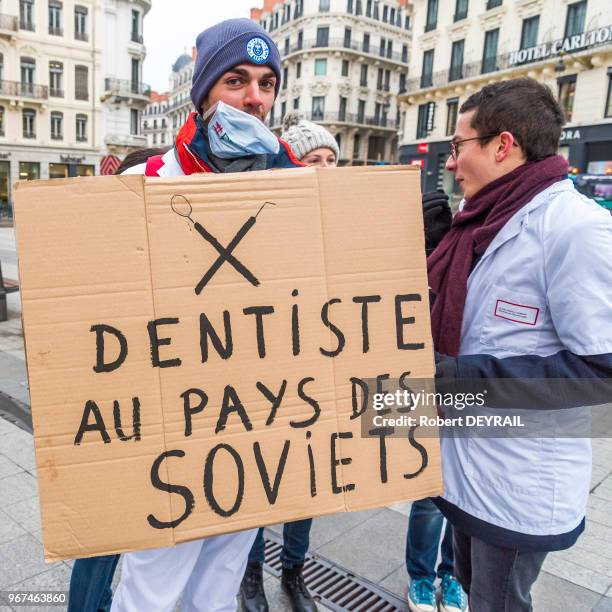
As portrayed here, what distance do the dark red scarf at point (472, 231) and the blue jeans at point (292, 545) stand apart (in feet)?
3.78

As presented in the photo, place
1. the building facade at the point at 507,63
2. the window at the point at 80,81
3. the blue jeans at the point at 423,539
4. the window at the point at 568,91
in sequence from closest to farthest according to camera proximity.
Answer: the blue jeans at the point at 423,539 → the building facade at the point at 507,63 → the window at the point at 568,91 → the window at the point at 80,81

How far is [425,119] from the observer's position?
29.3 meters

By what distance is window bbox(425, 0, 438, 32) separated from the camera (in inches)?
1121

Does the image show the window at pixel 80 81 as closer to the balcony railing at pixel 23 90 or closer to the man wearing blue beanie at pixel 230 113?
the balcony railing at pixel 23 90

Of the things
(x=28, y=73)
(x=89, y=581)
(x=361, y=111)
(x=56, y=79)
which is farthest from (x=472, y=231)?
(x=361, y=111)

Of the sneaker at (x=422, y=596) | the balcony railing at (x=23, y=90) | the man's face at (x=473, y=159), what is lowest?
the sneaker at (x=422, y=596)

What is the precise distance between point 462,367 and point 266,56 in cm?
107

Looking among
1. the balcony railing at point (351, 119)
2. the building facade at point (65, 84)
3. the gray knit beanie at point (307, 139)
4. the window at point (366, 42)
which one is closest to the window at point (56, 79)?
the building facade at point (65, 84)

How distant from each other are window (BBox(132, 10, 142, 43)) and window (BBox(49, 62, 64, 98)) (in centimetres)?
466

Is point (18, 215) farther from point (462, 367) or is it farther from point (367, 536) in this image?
point (367, 536)

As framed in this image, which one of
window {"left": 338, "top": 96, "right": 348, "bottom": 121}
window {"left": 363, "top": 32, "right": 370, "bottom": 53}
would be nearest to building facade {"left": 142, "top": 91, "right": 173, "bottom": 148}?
window {"left": 363, "top": 32, "right": 370, "bottom": 53}

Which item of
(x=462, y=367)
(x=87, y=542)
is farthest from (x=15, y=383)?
(x=462, y=367)

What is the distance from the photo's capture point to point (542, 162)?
154 centimetres

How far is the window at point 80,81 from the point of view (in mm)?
32281
